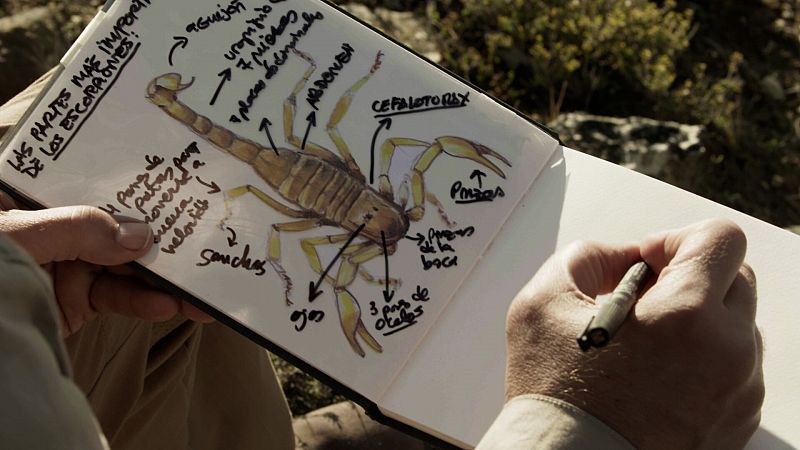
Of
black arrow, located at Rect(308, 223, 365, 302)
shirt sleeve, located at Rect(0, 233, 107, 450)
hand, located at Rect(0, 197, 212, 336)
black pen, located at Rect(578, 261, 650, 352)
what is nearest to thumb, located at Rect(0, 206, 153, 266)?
hand, located at Rect(0, 197, 212, 336)

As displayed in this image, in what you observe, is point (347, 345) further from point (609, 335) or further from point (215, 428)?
point (215, 428)

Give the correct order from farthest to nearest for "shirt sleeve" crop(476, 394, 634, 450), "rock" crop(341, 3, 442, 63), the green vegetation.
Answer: "rock" crop(341, 3, 442, 63) < the green vegetation < "shirt sleeve" crop(476, 394, 634, 450)

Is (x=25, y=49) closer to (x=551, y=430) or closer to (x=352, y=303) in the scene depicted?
(x=352, y=303)

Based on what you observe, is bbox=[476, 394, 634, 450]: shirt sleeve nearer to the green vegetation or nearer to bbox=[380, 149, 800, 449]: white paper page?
bbox=[380, 149, 800, 449]: white paper page

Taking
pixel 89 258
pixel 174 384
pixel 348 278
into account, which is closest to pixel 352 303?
pixel 348 278

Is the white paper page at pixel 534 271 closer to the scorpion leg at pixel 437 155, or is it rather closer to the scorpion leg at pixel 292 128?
the scorpion leg at pixel 437 155

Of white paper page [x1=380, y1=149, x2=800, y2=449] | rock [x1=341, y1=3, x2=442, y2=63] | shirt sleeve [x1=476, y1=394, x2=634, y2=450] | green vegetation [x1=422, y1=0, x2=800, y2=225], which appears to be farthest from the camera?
rock [x1=341, y1=3, x2=442, y2=63]

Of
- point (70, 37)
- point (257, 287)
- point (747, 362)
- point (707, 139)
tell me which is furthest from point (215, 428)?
point (707, 139)
